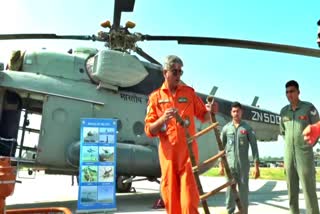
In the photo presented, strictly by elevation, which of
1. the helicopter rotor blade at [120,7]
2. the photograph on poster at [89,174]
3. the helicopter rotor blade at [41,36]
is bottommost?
the photograph on poster at [89,174]

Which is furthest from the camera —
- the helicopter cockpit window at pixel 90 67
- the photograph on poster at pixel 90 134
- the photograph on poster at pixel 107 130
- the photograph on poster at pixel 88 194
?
the helicopter cockpit window at pixel 90 67

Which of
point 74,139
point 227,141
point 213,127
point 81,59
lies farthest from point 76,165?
point 213,127

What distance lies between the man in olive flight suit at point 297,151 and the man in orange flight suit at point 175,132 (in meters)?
1.77

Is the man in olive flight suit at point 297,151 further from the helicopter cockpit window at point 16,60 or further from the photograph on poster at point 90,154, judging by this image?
the helicopter cockpit window at point 16,60

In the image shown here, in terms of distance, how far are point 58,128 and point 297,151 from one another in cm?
506

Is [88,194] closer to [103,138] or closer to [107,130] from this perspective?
[103,138]

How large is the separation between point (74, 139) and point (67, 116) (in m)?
0.51

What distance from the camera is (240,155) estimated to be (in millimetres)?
6574

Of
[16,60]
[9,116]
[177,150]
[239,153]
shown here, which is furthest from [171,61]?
[16,60]

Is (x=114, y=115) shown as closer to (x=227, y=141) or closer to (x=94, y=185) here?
(x=94, y=185)

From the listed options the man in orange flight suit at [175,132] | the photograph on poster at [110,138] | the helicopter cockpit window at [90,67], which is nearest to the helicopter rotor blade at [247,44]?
the helicopter cockpit window at [90,67]

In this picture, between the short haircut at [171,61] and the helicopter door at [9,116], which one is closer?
the short haircut at [171,61]

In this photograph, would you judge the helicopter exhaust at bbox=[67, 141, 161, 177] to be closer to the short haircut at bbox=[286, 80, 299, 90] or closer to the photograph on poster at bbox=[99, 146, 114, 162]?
the photograph on poster at bbox=[99, 146, 114, 162]

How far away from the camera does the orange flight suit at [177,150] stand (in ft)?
12.2
